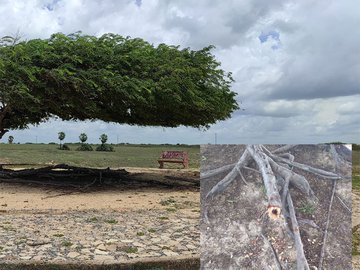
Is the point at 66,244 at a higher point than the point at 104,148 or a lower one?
lower

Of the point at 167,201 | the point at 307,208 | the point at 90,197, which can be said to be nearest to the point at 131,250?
the point at 307,208

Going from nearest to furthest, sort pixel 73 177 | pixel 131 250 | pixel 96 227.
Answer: pixel 131 250, pixel 96 227, pixel 73 177

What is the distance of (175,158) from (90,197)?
1186 centimetres

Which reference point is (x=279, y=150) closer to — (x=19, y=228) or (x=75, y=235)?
(x=75, y=235)

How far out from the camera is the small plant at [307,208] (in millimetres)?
4074

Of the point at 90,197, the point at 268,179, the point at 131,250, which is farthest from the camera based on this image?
the point at 90,197

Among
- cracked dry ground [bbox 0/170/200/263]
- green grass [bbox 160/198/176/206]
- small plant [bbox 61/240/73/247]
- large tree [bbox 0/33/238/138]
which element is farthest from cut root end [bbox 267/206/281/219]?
large tree [bbox 0/33/238/138]

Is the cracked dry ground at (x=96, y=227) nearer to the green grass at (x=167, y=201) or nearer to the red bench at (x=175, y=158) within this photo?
the green grass at (x=167, y=201)

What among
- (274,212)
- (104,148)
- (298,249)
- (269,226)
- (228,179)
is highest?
(104,148)

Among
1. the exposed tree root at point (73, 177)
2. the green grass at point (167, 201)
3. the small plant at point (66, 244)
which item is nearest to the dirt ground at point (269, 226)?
the small plant at point (66, 244)

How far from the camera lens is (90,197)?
1305 cm

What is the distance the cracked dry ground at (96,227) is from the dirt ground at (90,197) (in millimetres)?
22

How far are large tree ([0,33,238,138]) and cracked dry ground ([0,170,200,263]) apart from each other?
2.77 metres

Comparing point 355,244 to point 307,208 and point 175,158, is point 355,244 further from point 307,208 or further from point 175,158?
point 175,158
